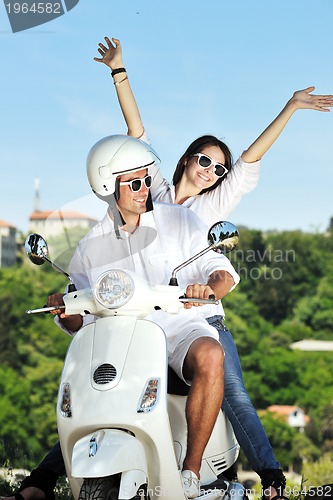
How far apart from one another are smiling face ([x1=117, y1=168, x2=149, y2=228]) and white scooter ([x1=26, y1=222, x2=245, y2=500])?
1.01 ft

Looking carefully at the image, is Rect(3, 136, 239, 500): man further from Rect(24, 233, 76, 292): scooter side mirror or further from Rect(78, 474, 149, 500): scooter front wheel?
Rect(78, 474, 149, 500): scooter front wheel

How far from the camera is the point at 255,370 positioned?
45.6m

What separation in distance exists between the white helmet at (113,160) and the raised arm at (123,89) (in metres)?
0.98

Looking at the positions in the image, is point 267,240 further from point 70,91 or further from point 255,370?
point 70,91

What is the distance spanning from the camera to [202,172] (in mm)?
3938

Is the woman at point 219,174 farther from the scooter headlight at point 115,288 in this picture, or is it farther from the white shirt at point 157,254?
the scooter headlight at point 115,288

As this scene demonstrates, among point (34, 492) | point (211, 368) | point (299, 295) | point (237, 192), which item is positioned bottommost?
point (299, 295)

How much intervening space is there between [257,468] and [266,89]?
47445 millimetres

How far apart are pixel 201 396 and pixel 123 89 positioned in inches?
62.2

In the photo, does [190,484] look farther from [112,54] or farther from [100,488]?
[112,54]

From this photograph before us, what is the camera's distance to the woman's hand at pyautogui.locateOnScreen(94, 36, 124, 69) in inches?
163

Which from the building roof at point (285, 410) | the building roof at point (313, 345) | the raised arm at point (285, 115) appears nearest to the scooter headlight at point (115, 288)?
the raised arm at point (285, 115)

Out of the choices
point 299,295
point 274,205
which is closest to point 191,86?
point 274,205

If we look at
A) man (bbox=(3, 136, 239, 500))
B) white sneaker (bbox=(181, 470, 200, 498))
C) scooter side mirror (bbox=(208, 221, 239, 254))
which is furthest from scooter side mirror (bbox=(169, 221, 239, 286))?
white sneaker (bbox=(181, 470, 200, 498))
